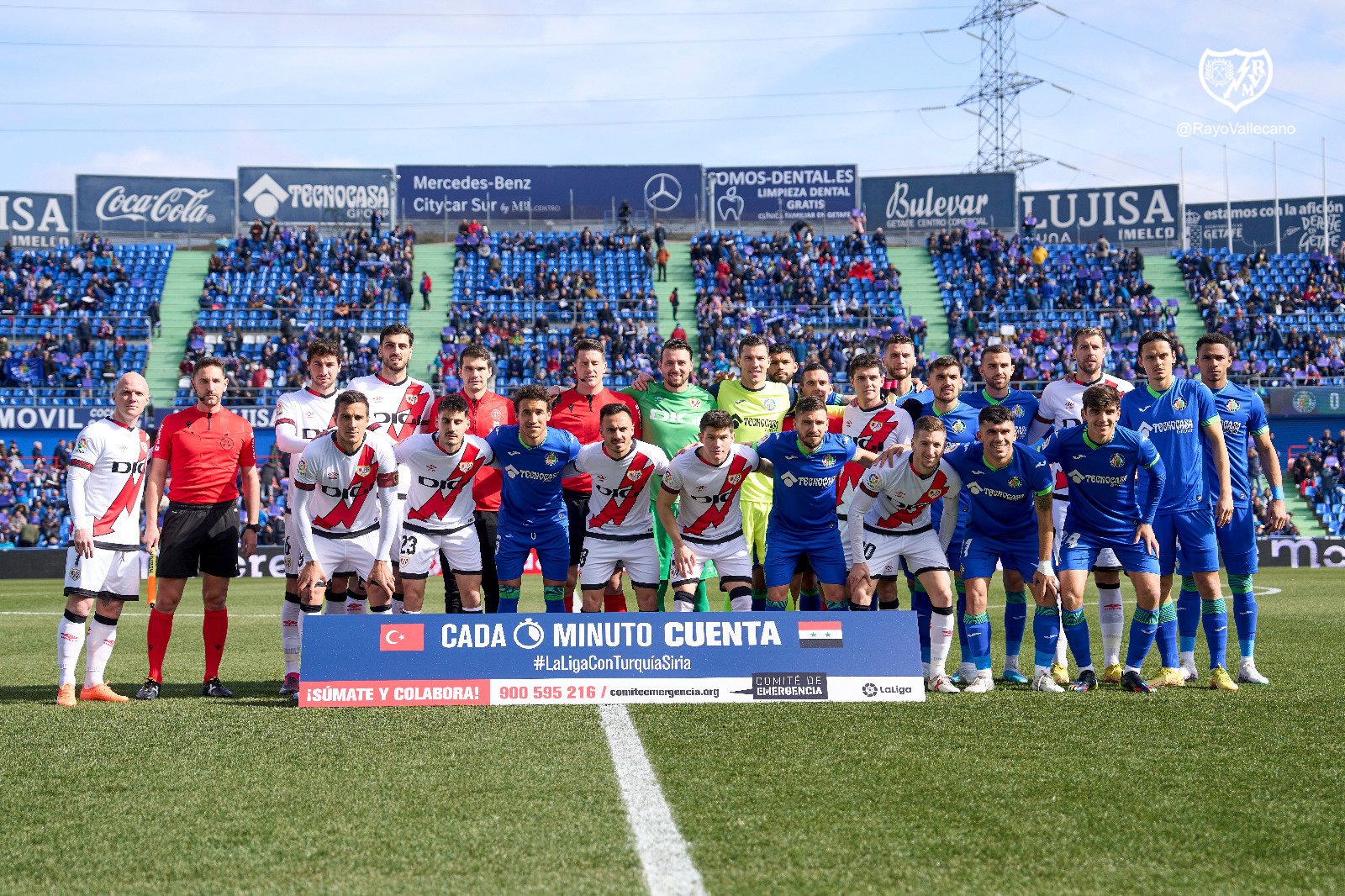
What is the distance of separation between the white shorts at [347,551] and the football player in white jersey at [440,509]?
282 mm

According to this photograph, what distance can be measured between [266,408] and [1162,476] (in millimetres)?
28113

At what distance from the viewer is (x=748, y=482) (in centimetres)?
934

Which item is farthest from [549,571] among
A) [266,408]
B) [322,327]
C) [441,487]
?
[322,327]

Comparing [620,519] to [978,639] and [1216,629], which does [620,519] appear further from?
[1216,629]

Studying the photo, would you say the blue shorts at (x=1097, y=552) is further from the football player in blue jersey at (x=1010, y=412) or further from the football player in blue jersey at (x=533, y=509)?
the football player in blue jersey at (x=533, y=509)

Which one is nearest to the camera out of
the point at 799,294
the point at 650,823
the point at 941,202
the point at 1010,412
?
the point at 650,823

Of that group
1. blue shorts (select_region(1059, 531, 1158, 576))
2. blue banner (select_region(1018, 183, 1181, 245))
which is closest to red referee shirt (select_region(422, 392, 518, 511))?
blue shorts (select_region(1059, 531, 1158, 576))

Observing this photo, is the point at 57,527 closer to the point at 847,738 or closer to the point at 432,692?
the point at 432,692

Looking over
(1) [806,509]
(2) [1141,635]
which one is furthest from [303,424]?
(2) [1141,635]

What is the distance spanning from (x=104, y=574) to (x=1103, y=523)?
Answer: 652 centimetres

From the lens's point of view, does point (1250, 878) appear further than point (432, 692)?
No

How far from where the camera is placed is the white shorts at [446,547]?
8.52 meters

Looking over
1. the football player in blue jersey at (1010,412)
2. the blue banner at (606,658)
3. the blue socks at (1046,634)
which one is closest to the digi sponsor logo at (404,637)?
the blue banner at (606,658)

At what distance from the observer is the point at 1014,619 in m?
8.47
